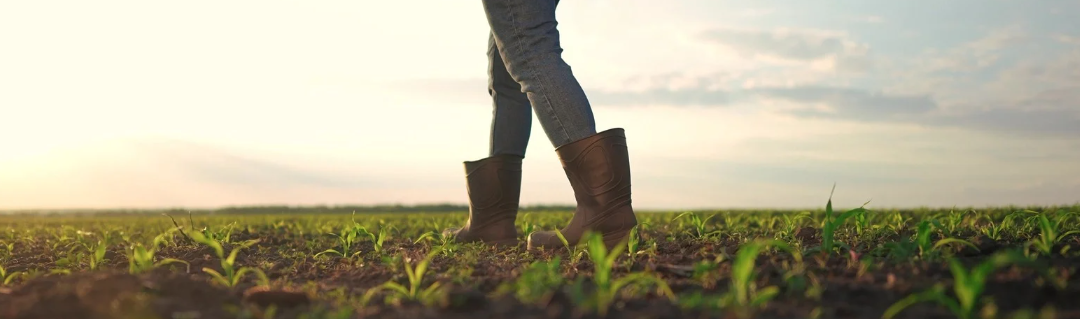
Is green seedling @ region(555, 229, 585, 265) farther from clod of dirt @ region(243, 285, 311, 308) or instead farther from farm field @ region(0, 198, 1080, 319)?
clod of dirt @ region(243, 285, 311, 308)

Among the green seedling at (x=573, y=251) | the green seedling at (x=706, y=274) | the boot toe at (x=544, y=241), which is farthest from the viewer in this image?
the boot toe at (x=544, y=241)

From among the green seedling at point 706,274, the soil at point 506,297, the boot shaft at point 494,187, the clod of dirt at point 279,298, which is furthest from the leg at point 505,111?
the clod of dirt at point 279,298

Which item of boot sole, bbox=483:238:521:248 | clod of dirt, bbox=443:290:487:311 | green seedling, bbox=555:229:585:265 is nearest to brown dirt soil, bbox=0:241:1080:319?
clod of dirt, bbox=443:290:487:311

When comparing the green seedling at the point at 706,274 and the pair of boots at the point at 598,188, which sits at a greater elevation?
the pair of boots at the point at 598,188

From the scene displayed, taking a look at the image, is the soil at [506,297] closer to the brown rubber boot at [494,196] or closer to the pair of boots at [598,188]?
the pair of boots at [598,188]

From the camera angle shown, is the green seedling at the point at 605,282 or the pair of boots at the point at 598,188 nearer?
the green seedling at the point at 605,282

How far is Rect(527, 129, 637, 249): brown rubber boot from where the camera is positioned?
10.9 ft

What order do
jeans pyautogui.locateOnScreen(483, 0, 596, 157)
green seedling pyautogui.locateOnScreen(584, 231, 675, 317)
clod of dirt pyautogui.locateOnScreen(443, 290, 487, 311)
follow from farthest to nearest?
1. jeans pyautogui.locateOnScreen(483, 0, 596, 157)
2. clod of dirt pyautogui.locateOnScreen(443, 290, 487, 311)
3. green seedling pyautogui.locateOnScreen(584, 231, 675, 317)

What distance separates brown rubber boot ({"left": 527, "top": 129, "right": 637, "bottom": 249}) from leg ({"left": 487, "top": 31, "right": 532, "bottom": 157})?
0.77 meters

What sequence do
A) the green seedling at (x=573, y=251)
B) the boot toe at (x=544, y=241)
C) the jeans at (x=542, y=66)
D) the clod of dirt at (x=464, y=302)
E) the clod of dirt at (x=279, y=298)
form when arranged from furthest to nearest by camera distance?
the boot toe at (x=544, y=241) < the jeans at (x=542, y=66) < the green seedling at (x=573, y=251) < the clod of dirt at (x=279, y=298) < the clod of dirt at (x=464, y=302)

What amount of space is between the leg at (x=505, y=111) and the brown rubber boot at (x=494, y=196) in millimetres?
69

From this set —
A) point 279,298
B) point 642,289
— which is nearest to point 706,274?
point 642,289

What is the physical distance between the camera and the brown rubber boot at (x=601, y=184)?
130 inches

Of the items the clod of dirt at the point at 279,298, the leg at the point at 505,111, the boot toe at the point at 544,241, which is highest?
the leg at the point at 505,111
